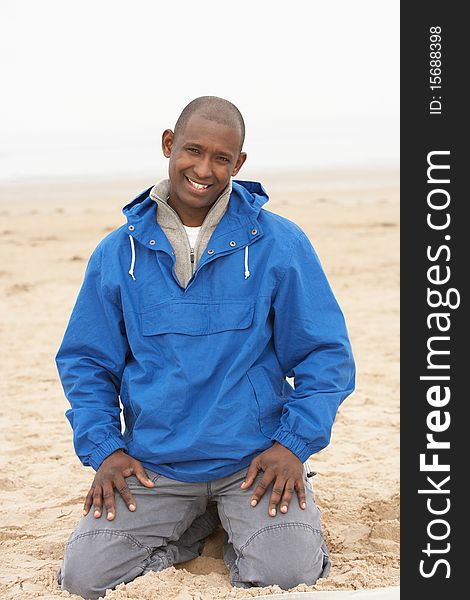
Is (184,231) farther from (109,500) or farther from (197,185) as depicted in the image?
(109,500)

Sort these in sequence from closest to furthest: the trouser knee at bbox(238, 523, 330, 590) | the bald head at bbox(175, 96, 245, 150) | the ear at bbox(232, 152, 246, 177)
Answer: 1. the trouser knee at bbox(238, 523, 330, 590)
2. the bald head at bbox(175, 96, 245, 150)
3. the ear at bbox(232, 152, 246, 177)

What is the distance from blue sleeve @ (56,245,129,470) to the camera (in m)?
3.09

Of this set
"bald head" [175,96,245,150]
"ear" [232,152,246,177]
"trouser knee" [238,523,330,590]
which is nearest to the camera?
"trouser knee" [238,523,330,590]

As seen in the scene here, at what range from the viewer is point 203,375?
297 centimetres

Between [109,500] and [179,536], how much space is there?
0.95 ft

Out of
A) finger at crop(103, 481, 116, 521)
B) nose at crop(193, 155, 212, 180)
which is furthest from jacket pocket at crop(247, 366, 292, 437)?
nose at crop(193, 155, 212, 180)

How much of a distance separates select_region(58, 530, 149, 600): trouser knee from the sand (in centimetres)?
7

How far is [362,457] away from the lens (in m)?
4.16

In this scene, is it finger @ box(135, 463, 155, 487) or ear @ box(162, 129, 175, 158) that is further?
ear @ box(162, 129, 175, 158)

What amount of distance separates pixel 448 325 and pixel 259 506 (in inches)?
32.6

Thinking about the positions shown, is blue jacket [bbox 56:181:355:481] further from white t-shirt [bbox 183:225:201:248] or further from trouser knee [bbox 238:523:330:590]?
trouser knee [bbox 238:523:330:590]

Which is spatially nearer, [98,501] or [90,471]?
[98,501]

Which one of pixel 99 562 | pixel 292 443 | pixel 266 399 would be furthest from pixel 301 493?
pixel 99 562

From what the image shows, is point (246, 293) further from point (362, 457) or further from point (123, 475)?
point (362, 457)
